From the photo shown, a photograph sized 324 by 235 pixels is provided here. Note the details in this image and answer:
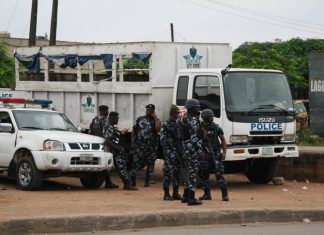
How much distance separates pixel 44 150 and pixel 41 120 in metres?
1.46

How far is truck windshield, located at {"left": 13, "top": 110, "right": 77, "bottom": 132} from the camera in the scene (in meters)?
14.5

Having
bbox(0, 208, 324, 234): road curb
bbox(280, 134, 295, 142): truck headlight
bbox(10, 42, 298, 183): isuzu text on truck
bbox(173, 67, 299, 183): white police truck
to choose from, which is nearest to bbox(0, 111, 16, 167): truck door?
bbox(10, 42, 298, 183): isuzu text on truck

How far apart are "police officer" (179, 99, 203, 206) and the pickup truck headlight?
295 cm

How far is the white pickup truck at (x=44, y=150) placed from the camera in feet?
44.1

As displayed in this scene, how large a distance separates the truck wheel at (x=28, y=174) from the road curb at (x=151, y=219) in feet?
12.3

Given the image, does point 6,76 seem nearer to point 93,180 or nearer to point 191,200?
point 93,180

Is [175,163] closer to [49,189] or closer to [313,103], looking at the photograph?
[49,189]

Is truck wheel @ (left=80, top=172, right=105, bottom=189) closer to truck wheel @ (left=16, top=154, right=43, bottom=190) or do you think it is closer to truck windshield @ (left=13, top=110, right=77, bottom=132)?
truck windshield @ (left=13, top=110, right=77, bottom=132)

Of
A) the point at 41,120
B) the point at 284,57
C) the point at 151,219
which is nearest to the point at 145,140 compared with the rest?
the point at 41,120

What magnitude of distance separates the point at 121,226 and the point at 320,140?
12.9 m

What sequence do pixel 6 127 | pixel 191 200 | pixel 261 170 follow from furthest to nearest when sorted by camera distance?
pixel 261 170
pixel 6 127
pixel 191 200

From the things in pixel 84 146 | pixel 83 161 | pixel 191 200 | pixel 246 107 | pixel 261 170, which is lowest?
pixel 191 200

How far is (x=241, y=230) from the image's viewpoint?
398 inches

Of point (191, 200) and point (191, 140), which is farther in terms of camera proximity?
point (191, 200)
